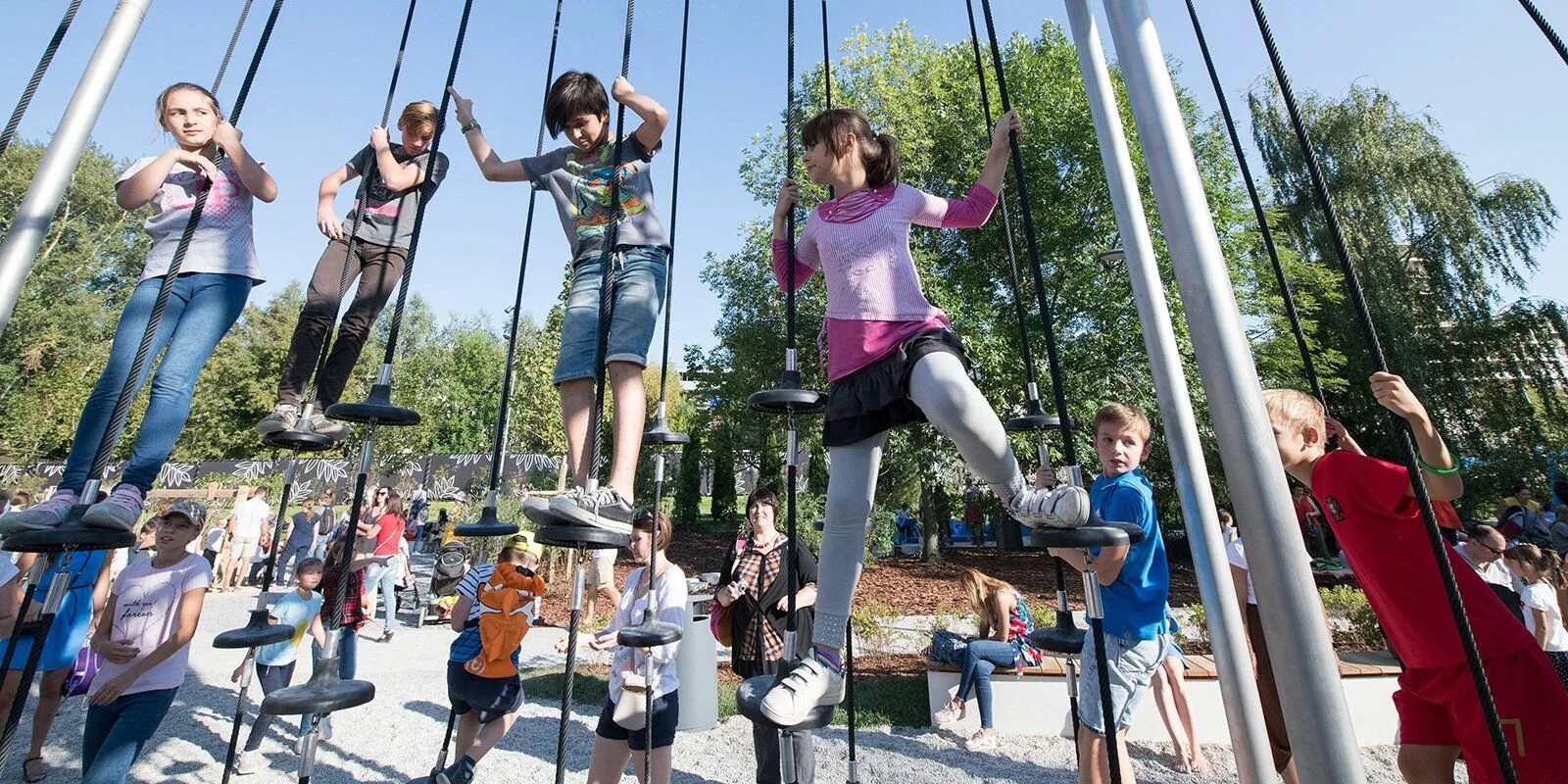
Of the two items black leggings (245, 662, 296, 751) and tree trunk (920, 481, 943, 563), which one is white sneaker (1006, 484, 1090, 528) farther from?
tree trunk (920, 481, 943, 563)

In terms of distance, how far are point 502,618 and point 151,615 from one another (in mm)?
1665

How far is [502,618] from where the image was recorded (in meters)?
4.24

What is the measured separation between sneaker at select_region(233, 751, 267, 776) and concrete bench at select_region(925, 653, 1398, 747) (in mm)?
4894

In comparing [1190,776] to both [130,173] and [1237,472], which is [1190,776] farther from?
[130,173]

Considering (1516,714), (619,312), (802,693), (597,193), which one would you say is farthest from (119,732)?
(1516,714)

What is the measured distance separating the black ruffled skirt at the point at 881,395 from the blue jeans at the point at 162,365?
2.05 m

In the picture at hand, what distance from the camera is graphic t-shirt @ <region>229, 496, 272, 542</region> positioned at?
483 inches

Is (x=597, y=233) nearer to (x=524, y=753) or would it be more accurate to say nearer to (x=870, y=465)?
(x=870, y=465)

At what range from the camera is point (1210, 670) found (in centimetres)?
545

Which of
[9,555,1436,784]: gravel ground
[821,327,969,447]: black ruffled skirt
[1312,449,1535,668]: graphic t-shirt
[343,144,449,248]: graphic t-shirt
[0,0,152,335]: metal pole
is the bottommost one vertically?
[9,555,1436,784]: gravel ground

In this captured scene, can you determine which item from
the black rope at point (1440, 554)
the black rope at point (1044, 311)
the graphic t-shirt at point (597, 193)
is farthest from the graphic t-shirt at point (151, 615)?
the black rope at point (1440, 554)

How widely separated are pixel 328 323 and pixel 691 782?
3581mm

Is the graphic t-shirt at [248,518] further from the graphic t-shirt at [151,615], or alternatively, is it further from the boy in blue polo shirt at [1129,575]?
the boy in blue polo shirt at [1129,575]

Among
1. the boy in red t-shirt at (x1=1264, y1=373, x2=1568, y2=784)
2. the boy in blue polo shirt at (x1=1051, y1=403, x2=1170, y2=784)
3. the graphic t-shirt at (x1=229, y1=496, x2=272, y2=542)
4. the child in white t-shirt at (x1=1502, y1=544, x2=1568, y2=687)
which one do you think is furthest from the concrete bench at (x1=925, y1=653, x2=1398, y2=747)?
the graphic t-shirt at (x1=229, y1=496, x2=272, y2=542)
